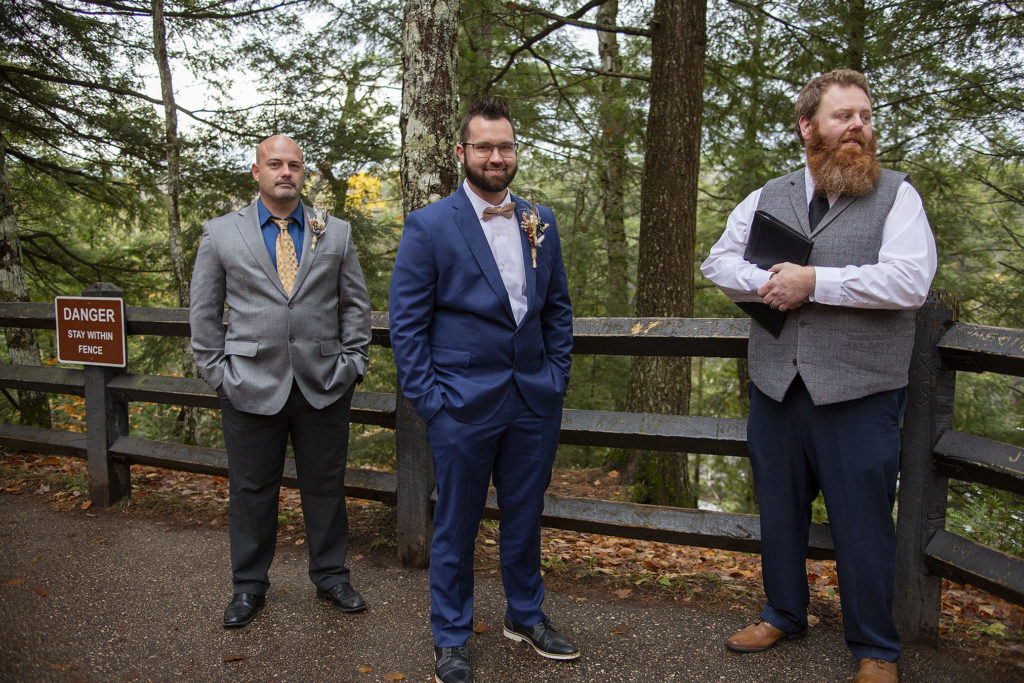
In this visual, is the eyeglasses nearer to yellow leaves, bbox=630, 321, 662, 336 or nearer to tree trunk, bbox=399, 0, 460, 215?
yellow leaves, bbox=630, 321, 662, 336

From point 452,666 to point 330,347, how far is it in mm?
1667

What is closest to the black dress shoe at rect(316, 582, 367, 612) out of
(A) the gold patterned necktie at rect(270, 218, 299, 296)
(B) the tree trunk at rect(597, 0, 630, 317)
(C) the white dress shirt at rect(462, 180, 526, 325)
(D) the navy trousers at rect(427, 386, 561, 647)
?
(D) the navy trousers at rect(427, 386, 561, 647)

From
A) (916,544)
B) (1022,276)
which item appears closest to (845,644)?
(916,544)

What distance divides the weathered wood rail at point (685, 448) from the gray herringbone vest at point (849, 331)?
15.8 inches

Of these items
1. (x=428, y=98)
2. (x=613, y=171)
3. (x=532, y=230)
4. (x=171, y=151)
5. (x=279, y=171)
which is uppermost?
(x=613, y=171)

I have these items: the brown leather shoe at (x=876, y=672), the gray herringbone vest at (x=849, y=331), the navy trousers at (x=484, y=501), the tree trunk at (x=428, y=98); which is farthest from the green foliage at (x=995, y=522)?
the tree trunk at (x=428, y=98)

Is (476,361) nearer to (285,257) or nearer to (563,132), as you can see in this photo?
(285,257)

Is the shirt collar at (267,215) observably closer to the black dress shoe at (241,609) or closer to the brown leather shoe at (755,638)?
the black dress shoe at (241,609)

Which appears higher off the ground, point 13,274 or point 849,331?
point 13,274

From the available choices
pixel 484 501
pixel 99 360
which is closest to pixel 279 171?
pixel 484 501

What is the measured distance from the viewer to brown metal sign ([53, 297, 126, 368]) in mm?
5285

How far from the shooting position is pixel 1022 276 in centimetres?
721

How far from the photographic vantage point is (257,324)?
11.9 ft

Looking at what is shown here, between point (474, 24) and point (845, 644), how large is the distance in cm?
739
